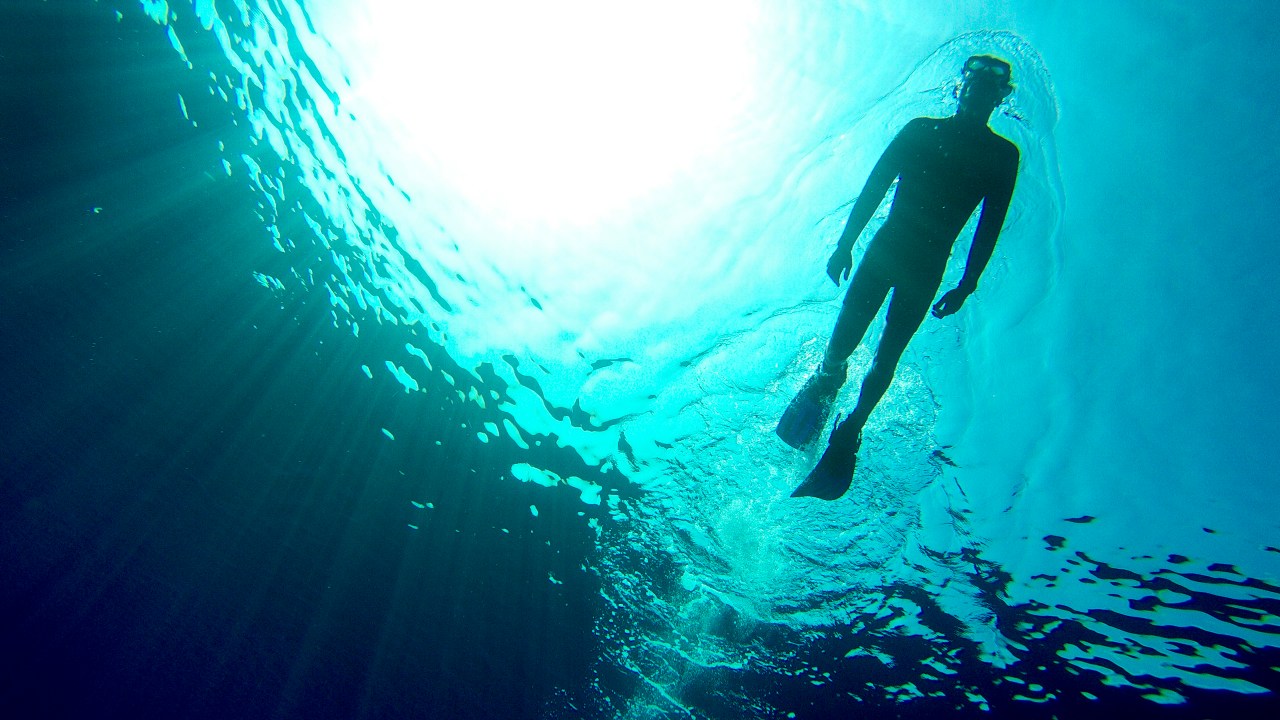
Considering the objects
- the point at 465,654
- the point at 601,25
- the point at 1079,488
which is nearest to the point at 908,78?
the point at 601,25

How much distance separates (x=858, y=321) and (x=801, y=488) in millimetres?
1695

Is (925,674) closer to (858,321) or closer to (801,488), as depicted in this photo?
(801,488)

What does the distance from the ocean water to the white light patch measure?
4 centimetres

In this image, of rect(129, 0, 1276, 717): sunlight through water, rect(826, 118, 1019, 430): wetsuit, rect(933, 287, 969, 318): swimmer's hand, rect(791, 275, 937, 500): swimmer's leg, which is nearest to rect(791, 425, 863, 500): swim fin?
rect(791, 275, 937, 500): swimmer's leg

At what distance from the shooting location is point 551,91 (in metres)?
6.33

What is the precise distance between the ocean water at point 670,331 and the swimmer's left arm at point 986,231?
1435 millimetres

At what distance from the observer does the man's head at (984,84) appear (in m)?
3.51

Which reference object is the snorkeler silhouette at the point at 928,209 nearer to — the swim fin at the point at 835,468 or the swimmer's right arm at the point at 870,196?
the swimmer's right arm at the point at 870,196

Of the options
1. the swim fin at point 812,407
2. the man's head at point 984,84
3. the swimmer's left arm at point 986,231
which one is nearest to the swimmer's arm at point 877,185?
the man's head at point 984,84

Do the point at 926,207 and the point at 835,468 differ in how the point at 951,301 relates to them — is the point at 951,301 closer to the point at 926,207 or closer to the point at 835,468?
the point at 926,207

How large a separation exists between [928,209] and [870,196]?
0.42m

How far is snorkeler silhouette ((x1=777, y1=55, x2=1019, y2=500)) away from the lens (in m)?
3.59

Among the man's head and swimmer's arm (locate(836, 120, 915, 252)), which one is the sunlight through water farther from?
swimmer's arm (locate(836, 120, 915, 252))

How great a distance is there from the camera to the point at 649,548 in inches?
484
